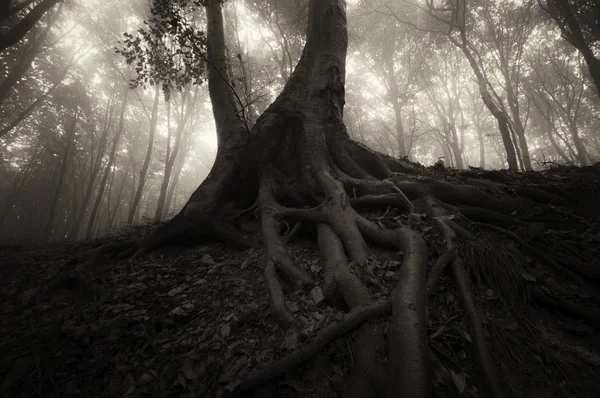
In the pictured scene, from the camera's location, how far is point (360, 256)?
2330mm

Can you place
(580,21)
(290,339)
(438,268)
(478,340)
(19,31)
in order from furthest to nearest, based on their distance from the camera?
(580,21)
(19,31)
(438,268)
(290,339)
(478,340)

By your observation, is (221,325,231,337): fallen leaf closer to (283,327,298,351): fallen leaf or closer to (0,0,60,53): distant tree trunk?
(283,327,298,351): fallen leaf

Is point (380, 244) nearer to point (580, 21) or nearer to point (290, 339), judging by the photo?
point (290, 339)

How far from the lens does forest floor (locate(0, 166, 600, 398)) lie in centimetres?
151

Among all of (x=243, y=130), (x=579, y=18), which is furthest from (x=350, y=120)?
(x=243, y=130)

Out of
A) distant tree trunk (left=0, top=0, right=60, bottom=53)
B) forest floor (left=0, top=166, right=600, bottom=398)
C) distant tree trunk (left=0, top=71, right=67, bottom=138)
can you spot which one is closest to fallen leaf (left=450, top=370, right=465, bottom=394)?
forest floor (left=0, top=166, right=600, bottom=398)

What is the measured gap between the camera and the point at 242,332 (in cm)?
209

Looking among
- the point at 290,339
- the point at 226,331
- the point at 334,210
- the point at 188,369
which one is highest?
the point at 334,210

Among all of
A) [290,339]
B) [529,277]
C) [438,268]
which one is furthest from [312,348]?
[529,277]

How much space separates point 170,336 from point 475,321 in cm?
233

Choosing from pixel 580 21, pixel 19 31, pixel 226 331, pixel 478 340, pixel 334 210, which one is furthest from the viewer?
pixel 580 21

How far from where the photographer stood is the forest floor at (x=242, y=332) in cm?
151

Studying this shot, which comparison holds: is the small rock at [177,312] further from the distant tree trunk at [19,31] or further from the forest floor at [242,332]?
the distant tree trunk at [19,31]

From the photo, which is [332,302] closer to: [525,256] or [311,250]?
[311,250]
